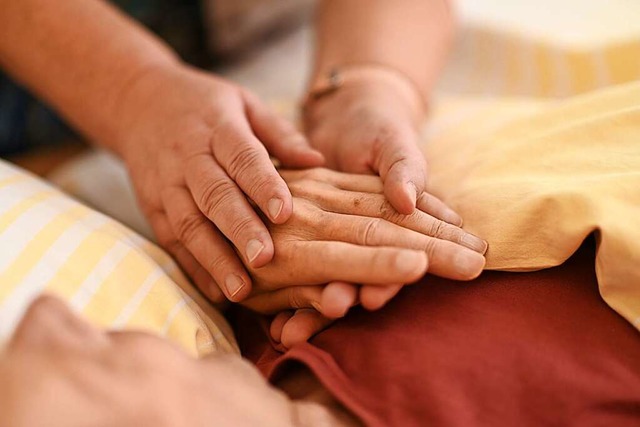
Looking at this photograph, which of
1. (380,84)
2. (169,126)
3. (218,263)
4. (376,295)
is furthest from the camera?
(380,84)

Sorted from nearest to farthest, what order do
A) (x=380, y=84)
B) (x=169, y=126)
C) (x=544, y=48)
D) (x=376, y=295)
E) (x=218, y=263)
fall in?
(x=376, y=295)
(x=218, y=263)
(x=169, y=126)
(x=380, y=84)
(x=544, y=48)

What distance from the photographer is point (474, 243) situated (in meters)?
0.55

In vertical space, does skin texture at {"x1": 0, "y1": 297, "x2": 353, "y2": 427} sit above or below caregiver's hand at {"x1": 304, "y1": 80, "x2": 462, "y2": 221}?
above

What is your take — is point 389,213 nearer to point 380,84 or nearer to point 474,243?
point 474,243

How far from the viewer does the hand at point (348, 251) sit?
51cm

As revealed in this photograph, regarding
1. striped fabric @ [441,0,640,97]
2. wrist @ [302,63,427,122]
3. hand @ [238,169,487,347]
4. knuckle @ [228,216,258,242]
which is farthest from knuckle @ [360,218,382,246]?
striped fabric @ [441,0,640,97]

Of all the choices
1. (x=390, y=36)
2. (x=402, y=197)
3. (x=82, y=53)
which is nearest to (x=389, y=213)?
(x=402, y=197)

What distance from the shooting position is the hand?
20.2 inches

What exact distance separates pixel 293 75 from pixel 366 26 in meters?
0.30

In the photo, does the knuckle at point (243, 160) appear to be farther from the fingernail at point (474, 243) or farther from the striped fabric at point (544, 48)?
the striped fabric at point (544, 48)

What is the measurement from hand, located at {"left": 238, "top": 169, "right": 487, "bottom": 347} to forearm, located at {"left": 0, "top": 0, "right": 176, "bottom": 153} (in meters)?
0.32

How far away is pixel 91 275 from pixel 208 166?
0.16 metres

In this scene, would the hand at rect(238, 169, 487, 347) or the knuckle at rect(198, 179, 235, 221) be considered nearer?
the hand at rect(238, 169, 487, 347)

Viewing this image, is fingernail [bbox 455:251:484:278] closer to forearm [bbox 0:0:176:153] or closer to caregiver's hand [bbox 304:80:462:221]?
caregiver's hand [bbox 304:80:462:221]
